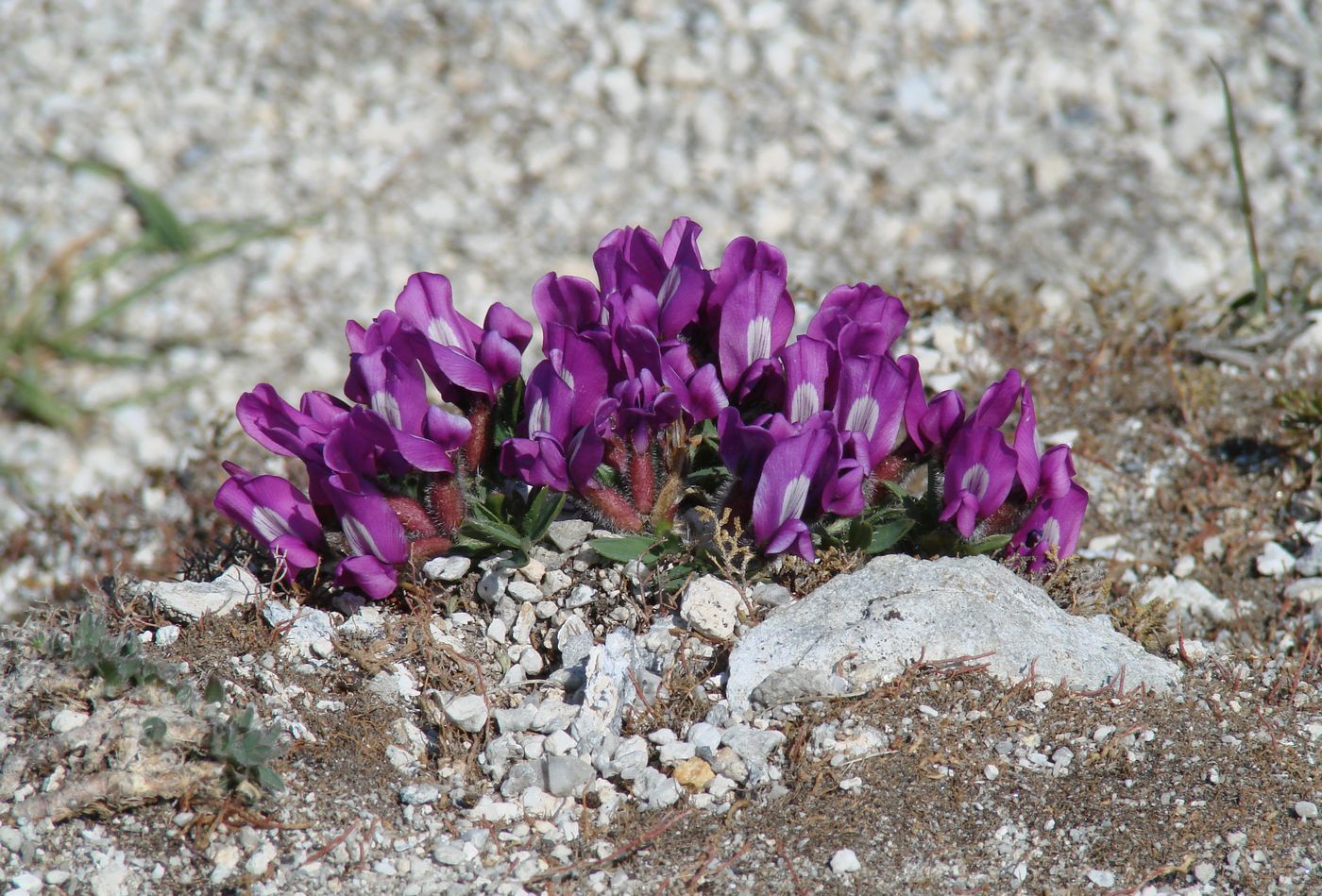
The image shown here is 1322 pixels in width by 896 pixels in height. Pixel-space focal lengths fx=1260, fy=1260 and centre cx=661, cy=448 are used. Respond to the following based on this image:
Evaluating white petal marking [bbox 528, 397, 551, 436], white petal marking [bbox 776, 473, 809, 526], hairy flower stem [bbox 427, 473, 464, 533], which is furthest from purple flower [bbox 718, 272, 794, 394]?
hairy flower stem [bbox 427, 473, 464, 533]

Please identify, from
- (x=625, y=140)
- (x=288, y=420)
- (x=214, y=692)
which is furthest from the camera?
(x=625, y=140)

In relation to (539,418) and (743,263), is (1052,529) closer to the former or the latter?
(743,263)

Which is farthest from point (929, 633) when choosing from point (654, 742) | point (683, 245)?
point (683, 245)

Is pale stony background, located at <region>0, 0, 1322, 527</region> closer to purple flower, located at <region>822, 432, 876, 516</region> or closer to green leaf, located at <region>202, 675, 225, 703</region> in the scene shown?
purple flower, located at <region>822, 432, 876, 516</region>

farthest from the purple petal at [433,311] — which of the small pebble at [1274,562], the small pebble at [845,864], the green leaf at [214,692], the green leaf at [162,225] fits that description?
the green leaf at [162,225]

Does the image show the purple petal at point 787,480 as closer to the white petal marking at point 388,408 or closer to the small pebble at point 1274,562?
the white petal marking at point 388,408

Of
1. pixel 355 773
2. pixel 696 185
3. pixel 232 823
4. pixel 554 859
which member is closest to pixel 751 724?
pixel 554 859

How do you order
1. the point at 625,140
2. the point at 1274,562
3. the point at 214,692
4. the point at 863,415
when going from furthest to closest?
1. the point at 625,140
2. the point at 1274,562
3. the point at 863,415
4. the point at 214,692
